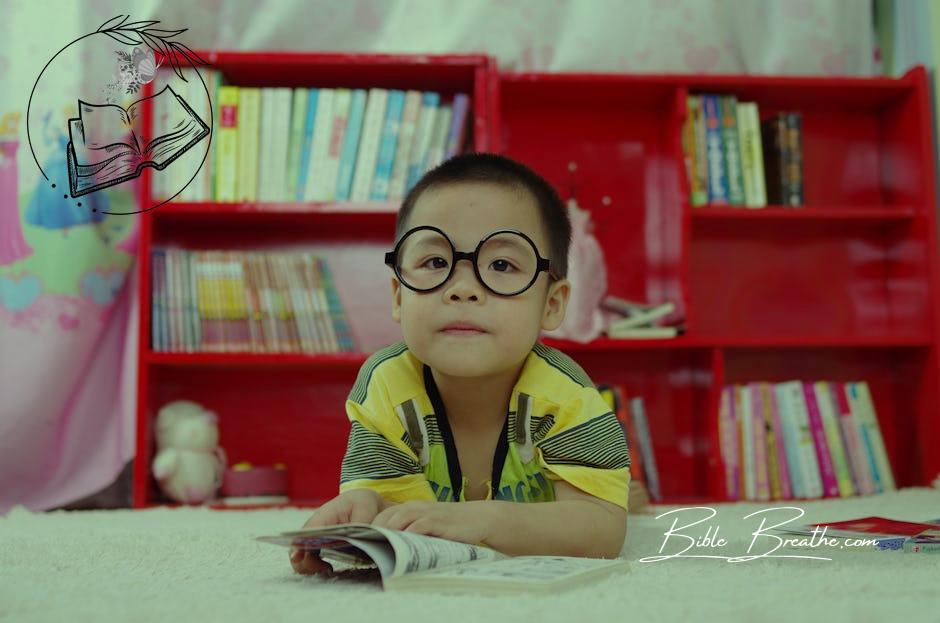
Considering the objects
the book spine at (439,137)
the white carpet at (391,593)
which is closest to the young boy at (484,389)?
the white carpet at (391,593)

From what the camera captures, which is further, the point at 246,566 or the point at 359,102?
the point at 359,102

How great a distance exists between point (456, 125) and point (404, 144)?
144mm

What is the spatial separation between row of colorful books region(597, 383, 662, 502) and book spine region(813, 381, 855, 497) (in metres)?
0.44

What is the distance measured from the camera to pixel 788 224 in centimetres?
274

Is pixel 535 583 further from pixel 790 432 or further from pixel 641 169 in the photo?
pixel 641 169

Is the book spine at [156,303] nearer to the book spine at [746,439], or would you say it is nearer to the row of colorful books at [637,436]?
the row of colorful books at [637,436]

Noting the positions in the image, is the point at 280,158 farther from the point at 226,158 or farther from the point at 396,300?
the point at 396,300

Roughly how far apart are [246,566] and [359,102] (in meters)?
1.57

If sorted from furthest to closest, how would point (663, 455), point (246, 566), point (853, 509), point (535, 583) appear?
point (663, 455) < point (853, 509) < point (246, 566) < point (535, 583)

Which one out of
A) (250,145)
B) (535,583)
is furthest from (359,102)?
(535,583)

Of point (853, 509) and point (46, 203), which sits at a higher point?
point (46, 203)

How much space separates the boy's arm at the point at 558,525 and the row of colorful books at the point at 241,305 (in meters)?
1.32

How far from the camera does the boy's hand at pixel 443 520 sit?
3.22 ft

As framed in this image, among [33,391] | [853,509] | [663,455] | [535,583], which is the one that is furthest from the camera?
[663,455]
